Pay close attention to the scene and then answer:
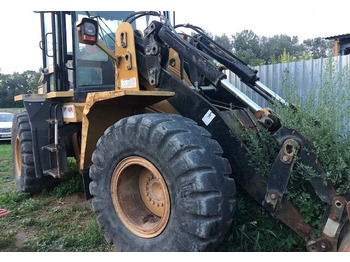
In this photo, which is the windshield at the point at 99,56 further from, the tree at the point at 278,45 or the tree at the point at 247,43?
the tree at the point at 278,45

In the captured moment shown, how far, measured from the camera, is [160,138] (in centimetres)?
268

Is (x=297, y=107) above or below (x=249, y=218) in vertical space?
above

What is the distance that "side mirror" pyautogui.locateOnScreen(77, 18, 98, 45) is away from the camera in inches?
131

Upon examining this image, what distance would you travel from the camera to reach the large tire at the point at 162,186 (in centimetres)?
247

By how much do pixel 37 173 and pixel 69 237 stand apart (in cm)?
134

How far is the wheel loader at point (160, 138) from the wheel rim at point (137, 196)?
0.01m

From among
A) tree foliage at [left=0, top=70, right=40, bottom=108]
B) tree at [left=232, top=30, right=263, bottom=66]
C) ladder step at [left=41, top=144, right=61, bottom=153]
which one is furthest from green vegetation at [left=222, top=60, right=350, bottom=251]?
tree foliage at [left=0, top=70, right=40, bottom=108]

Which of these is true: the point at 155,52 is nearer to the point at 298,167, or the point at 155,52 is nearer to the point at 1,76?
the point at 298,167

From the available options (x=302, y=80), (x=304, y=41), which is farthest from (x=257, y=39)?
(x=302, y=80)

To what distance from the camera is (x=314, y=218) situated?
2650 mm

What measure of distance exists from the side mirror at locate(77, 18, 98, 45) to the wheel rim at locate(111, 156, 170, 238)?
1.30m

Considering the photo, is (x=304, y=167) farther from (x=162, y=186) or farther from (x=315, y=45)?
(x=315, y=45)

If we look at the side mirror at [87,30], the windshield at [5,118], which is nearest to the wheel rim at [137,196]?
the side mirror at [87,30]

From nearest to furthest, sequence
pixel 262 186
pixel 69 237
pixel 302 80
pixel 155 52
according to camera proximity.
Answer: pixel 262 186, pixel 155 52, pixel 69 237, pixel 302 80
